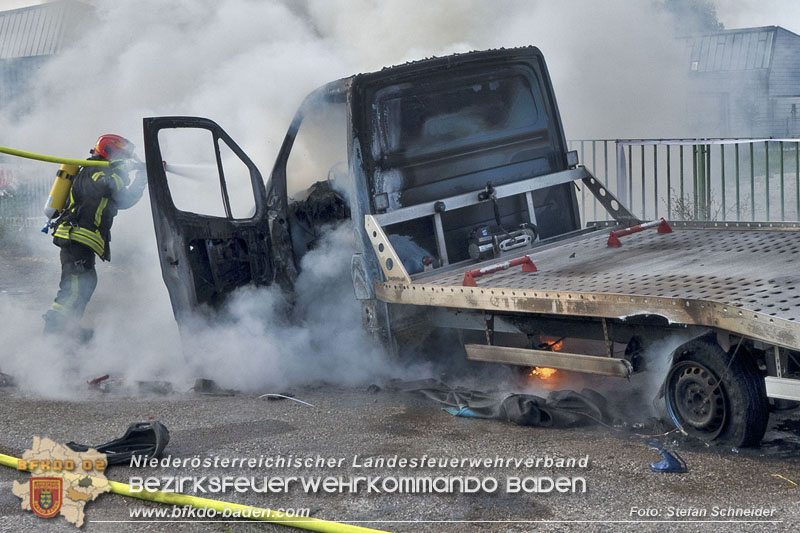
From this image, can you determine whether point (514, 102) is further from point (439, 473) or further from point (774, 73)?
point (774, 73)

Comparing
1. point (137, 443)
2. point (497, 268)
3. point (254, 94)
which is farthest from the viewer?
point (254, 94)

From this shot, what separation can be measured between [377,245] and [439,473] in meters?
1.92

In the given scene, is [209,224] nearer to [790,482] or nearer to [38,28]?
[790,482]

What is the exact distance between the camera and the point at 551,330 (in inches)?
207

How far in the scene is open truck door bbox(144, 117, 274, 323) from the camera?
641cm

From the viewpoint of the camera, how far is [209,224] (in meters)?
6.71

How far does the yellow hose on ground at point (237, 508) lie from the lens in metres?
3.75

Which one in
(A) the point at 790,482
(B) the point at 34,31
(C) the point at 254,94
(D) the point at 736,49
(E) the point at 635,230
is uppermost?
(B) the point at 34,31

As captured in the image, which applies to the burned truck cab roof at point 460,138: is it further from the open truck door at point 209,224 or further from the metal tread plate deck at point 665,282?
the open truck door at point 209,224

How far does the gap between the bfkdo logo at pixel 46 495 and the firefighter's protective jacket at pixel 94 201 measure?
321 centimetres

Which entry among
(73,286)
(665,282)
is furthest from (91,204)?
(665,282)

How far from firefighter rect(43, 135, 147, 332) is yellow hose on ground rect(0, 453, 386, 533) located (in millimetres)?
3064

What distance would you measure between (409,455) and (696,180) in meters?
6.03

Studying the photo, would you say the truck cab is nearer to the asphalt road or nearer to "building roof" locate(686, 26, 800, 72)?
the asphalt road
